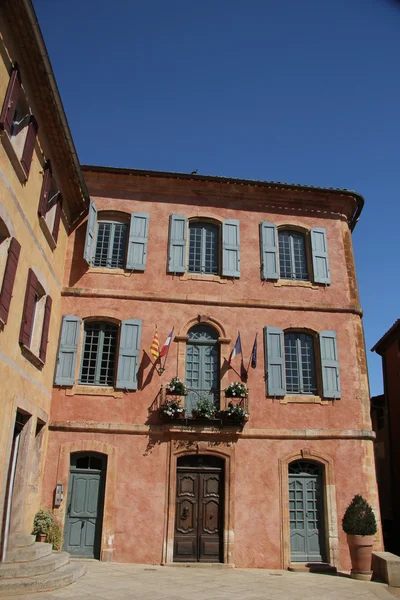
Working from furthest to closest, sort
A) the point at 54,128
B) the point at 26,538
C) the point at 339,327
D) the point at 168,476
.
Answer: the point at 339,327 < the point at 168,476 < the point at 54,128 < the point at 26,538

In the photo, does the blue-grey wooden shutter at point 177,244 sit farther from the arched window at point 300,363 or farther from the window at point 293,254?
the arched window at point 300,363

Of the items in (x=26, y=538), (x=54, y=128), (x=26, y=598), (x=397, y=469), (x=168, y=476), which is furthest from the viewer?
(x=397, y=469)

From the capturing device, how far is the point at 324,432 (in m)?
12.8

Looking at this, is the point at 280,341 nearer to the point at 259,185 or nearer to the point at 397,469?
the point at 259,185

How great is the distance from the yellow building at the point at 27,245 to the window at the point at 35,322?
21 millimetres

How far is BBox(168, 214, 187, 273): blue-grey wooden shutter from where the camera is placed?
13906 mm

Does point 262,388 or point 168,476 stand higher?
point 262,388

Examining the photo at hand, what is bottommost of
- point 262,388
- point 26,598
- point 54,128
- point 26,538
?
point 26,598

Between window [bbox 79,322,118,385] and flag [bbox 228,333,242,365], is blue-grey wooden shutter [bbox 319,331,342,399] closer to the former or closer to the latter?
flag [bbox 228,333,242,365]

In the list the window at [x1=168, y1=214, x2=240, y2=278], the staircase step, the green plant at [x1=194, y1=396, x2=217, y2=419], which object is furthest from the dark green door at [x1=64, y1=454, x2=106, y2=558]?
the window at [x1=168, y1=214, x2=240, y2=278]

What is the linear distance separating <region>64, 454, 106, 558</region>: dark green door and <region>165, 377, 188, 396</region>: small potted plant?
2.18m

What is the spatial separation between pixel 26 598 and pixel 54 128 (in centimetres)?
889

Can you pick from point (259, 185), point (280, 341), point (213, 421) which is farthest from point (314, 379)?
point (259, 185)

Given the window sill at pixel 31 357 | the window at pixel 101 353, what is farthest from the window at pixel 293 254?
the window sill at pixel 31 357
